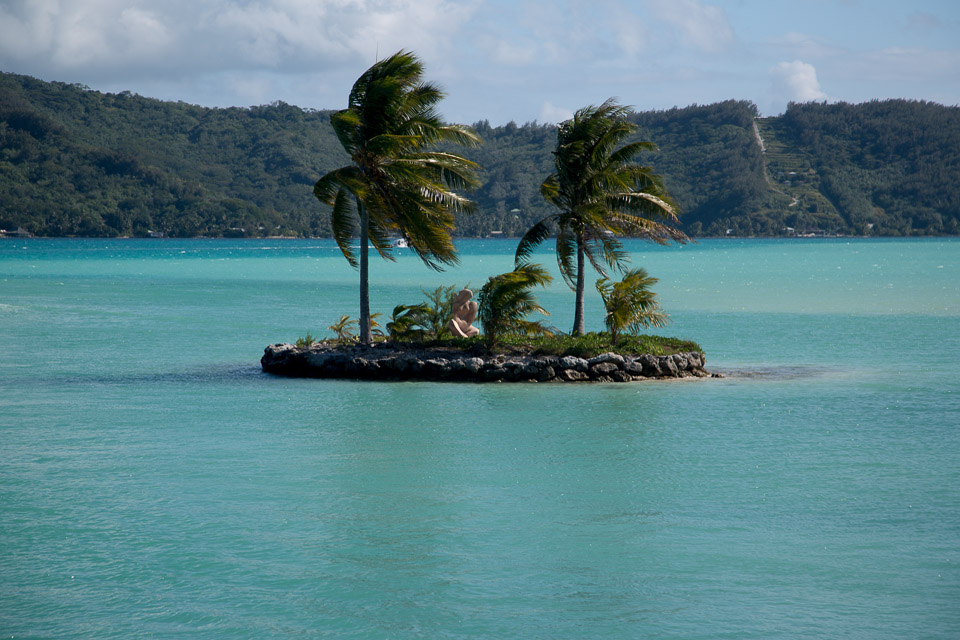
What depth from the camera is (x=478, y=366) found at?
20.3 m

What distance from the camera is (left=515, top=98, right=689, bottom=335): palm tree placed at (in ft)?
70.0

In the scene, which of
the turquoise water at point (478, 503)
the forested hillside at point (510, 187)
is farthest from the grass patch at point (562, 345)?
the forested hillside at point (510, 187)

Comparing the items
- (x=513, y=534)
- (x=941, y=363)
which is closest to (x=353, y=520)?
(x=513, y=534)

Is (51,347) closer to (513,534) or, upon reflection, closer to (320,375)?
(320,375)

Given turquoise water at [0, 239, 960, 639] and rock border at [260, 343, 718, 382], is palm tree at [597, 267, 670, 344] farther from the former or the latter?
turquoise water at [0, 239, 960, 639]

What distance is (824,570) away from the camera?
368 inches

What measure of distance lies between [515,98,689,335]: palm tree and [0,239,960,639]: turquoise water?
3.77 m

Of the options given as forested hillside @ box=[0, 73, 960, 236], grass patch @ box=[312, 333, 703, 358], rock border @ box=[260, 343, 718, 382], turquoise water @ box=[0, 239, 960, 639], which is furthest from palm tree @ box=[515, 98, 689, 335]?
forested hillside @ box=[0, 73, 960, 236]

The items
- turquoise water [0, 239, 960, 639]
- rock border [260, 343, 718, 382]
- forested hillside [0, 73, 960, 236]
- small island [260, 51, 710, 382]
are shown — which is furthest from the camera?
forested hillside [0, 73, 960, 236]

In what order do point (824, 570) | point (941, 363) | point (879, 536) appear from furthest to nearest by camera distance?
1. point (941, 363)
2. point (879, 536)
3. point (824, 570)

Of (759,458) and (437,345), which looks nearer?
(759,458)

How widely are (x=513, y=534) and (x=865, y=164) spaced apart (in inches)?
7967

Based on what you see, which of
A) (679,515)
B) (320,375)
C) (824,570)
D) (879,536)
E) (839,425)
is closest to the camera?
(824,570)

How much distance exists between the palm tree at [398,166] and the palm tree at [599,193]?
6.52 feet
